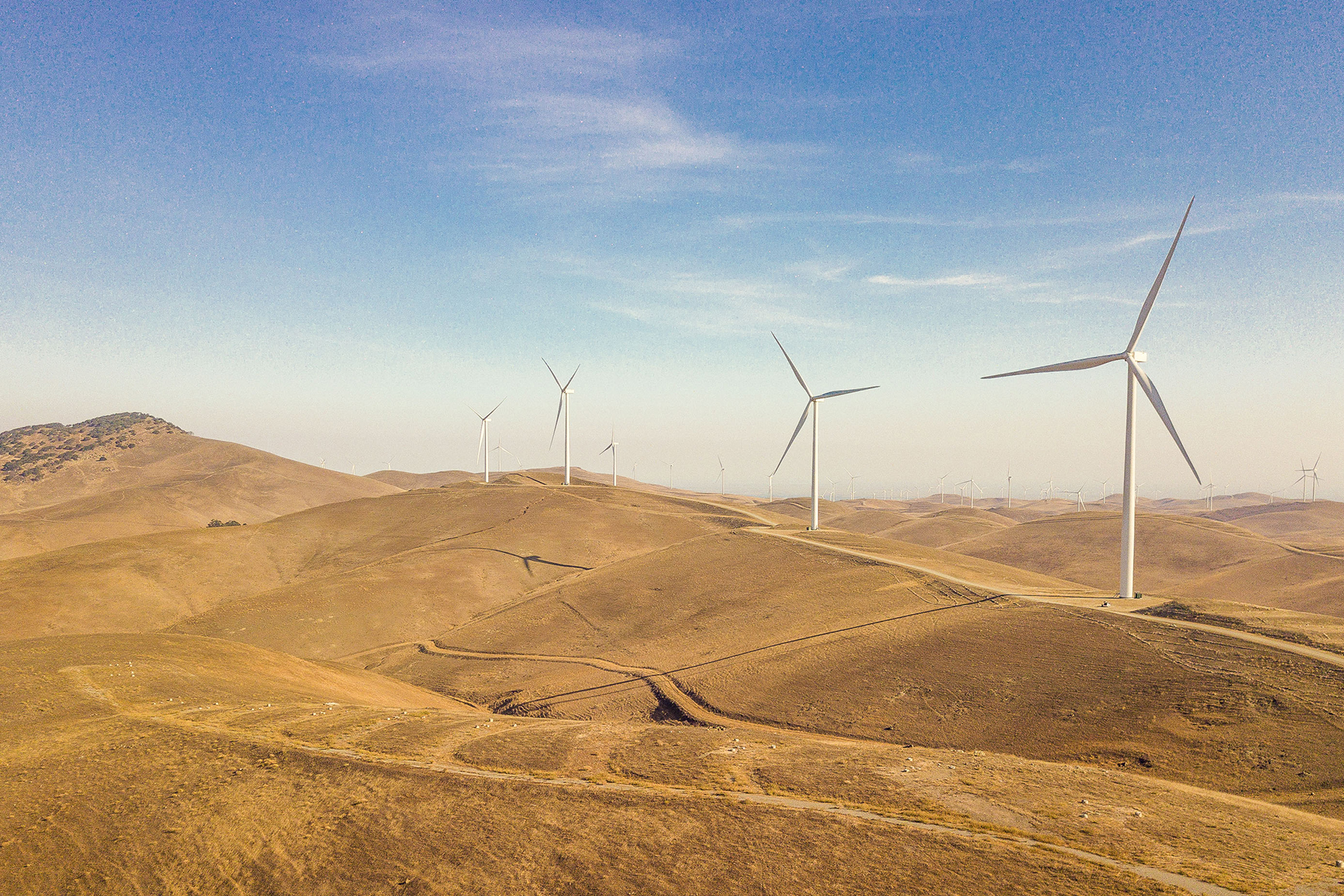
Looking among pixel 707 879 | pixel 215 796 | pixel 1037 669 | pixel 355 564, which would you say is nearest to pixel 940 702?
pixel 1037 669

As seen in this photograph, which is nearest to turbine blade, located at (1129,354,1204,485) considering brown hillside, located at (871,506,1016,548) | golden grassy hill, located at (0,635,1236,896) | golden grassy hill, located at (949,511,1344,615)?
golden grassy hill, located at (0,635,1236,896)

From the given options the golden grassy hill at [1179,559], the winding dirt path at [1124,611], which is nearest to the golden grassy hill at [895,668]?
the winding dirt path at [1124,611]

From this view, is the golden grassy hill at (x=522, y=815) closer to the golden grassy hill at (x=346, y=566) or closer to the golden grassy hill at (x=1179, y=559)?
the golden grassy hill at (x=346, y=566)

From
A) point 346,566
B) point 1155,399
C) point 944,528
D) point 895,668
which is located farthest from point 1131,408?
point 944,528

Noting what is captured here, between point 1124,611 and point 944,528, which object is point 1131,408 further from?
point 944,528

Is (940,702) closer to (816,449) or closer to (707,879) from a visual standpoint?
(707,879)

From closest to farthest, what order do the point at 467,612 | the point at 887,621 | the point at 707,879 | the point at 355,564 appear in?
the point at 707,879 < the point at 887,621 < the point at 467,612 < the point at 355,564

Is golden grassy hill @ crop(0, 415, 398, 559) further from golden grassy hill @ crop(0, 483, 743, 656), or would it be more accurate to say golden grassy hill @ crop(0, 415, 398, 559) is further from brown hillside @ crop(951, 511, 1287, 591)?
brown hillside @ crop(951, 511, 1287, 591)
